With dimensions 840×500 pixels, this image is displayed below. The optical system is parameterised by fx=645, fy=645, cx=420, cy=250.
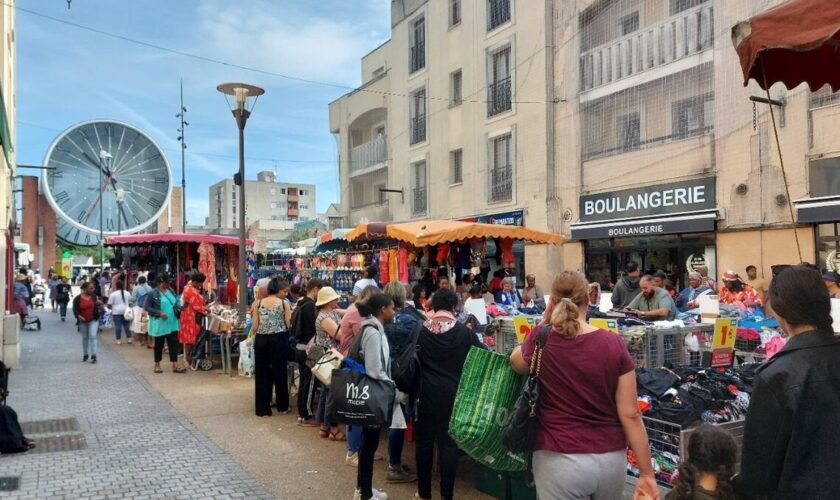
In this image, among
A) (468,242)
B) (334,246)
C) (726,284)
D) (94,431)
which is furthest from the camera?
(334,246)

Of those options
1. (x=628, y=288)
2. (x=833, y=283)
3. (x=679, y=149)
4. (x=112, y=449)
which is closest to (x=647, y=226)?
(x=679, y=149)

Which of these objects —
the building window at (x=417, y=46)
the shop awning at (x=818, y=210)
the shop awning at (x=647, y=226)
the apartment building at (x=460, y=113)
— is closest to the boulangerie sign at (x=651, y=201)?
the shop awning at (x=647, y=226)

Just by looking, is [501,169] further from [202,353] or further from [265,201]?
[265,201]

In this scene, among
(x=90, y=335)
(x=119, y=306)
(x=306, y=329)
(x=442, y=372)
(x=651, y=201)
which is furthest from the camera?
(x=651, y=201)

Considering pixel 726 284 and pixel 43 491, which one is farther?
pixel 726 284

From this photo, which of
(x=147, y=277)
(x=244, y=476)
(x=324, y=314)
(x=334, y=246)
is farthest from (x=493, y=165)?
(x=244, y=476)

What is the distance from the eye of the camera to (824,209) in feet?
39.8

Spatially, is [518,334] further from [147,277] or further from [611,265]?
[147,277]

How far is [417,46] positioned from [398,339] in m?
21.1

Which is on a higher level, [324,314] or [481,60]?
[481,60]

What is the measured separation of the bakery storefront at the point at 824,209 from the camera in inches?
479

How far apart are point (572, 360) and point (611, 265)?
50.0ft

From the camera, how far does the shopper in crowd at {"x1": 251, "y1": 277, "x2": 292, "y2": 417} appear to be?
8008mm

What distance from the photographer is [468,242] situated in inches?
472
